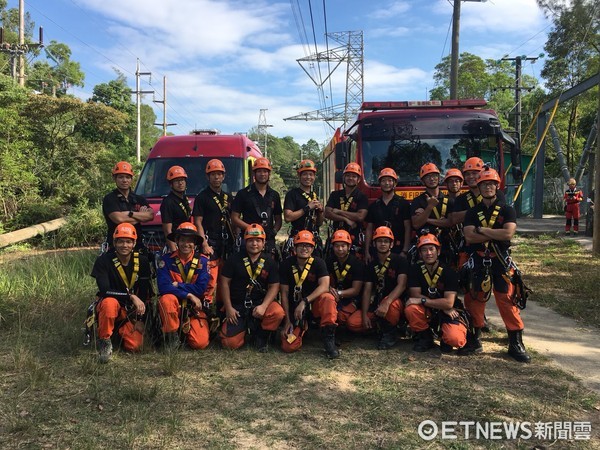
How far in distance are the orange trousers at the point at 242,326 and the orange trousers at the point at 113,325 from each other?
895 mm

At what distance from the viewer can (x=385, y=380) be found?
171 inches

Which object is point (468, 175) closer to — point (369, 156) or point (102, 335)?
point (369, 156)

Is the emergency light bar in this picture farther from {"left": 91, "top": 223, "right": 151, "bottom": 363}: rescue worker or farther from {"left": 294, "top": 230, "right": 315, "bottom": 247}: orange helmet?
{"left": 91, "top": 223, "right": 151, "bottom": 363}: rescue worker

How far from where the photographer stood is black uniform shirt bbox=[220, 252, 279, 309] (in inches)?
207

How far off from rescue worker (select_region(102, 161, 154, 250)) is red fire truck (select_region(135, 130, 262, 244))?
6.46 feet

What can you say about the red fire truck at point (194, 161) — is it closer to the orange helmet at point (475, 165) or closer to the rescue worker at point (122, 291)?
the rescue worker at point (122, 291)

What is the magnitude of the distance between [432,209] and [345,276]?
1.34 meters

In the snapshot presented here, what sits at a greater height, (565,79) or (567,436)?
(565,79)

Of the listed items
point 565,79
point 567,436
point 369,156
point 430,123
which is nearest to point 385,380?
point 567,436

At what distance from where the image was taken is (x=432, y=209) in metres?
5.70

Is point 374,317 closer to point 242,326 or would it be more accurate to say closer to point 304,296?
point 304,296

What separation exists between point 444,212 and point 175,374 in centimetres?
357

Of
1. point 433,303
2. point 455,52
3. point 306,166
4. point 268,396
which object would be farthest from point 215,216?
point 455,52

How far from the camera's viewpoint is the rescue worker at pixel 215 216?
5816 mm
